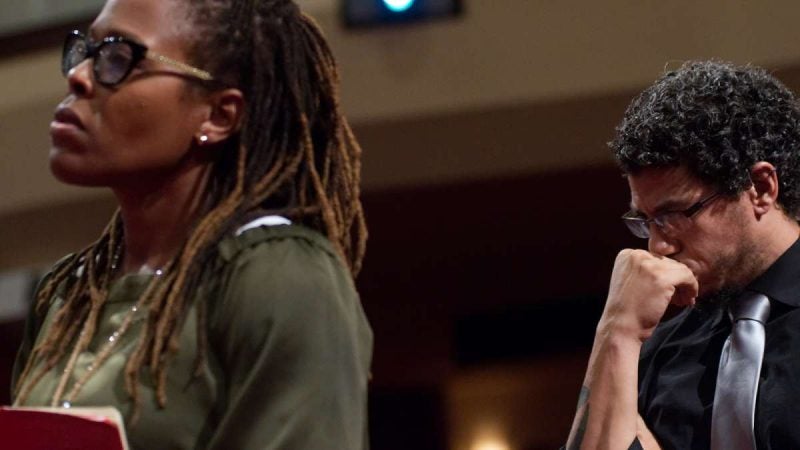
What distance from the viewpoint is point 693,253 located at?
203 cm

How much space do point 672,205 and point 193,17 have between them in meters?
0.82

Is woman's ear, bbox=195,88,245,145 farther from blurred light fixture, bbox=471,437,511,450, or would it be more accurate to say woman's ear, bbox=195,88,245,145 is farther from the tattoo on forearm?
blurred light fixture, bbox=471,437,511,450

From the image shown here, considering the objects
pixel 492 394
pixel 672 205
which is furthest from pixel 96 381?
pixel 492 394

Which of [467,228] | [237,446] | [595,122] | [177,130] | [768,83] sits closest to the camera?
[237,446]

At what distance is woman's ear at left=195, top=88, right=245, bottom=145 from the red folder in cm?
32

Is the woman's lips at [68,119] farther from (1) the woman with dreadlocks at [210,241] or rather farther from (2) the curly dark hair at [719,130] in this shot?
(2) the curly dark hair at [719,130]

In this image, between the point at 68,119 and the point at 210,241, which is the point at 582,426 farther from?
the point at 68,119

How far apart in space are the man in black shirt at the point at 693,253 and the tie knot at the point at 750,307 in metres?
0.01

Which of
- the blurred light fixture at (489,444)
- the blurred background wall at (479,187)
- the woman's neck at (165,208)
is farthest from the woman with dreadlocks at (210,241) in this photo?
the blurred light fixture at (489,444)

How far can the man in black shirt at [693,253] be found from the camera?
1.94 m

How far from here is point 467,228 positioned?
461cm

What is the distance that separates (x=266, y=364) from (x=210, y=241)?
0.17 m

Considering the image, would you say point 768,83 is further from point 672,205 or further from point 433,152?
point 433,152

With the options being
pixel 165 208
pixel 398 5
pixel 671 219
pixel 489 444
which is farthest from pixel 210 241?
pixel 489 444
